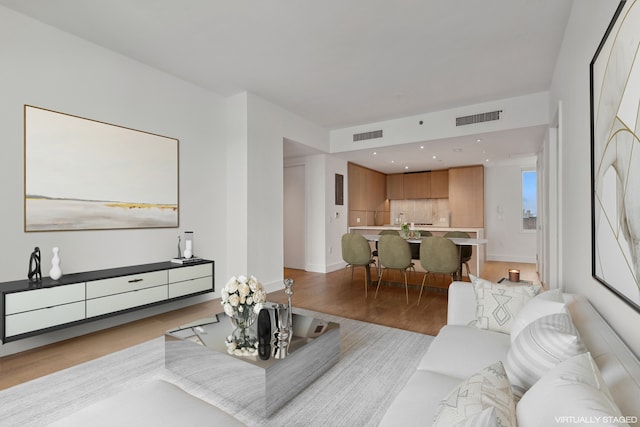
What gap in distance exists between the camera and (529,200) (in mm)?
7879

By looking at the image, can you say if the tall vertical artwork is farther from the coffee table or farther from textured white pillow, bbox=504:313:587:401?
the coffee table

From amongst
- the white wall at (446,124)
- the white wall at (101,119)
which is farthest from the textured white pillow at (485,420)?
the white wall at (446,124)

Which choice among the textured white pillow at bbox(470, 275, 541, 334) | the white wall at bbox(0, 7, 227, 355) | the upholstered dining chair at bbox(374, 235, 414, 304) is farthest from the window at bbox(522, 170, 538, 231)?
the white wall at bbox(0, 7, 227, 355)

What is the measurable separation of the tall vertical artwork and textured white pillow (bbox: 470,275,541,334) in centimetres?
40

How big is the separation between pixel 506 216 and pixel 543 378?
8.36 m

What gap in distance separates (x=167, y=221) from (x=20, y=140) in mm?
1512

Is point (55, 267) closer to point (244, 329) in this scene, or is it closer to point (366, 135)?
point (244, 329)

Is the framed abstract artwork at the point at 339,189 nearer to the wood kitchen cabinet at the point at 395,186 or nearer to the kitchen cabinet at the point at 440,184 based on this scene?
the wood kitchen cabinet at the point at 395,186

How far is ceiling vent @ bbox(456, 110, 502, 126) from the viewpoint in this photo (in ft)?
15.3

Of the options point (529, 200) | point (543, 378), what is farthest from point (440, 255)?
point (529, 200)

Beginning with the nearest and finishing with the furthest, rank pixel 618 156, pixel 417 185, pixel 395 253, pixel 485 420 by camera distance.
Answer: pixel 485 420, pixel 618 156, pixel 395 253, pixel 417 185

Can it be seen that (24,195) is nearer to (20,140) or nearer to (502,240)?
(20,140)

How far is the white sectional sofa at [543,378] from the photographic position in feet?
2.27

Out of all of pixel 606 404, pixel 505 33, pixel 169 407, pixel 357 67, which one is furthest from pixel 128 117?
pixel 606 404
